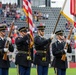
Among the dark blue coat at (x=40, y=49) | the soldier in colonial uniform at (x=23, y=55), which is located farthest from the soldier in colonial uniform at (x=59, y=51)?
the soldier in colonial uniform at (x=23, y=55)

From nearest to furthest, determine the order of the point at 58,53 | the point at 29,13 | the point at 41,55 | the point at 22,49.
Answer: the point at 22,49
the point at 29,13
the point at 58,53
the point at 41,55

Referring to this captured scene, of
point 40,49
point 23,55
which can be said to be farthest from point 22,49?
point 40,49

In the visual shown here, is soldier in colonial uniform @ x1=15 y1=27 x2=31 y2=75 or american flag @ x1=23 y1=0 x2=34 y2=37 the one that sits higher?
american flag @ x1=23 y1=0 x2=34 y2=37

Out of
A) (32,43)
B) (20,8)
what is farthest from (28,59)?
(20,8)

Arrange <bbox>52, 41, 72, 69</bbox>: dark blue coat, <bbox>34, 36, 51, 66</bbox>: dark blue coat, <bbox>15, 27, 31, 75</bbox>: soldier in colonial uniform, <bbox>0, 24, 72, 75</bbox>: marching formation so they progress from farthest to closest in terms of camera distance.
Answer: <bbox>52, 41, 72, 69</bbox>: dark blue coat < <bbox>34, 36, 51, 66</bbox>: dark blue coat < <bbox>15, 27, 31, 75</bbox>: soldier in colonial uniform < <bbox>0, 24, 72, 75</bbox>: marching formation

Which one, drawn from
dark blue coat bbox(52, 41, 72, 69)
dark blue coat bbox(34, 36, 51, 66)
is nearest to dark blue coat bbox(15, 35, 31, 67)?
dark blue coat bbox(34, 36, 51, 66)

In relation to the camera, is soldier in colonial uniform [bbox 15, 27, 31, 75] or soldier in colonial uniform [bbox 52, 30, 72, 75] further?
soldier in colonial uniform [bbox 52, 30, 72, 75]

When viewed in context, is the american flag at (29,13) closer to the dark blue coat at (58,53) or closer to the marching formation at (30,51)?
the marching formation at (30,51)

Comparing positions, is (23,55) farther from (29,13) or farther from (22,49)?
(29,13)

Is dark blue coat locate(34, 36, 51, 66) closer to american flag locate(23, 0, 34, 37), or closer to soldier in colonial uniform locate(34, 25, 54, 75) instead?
soldier in colonial uniform locate(34, 25, 54, 75)

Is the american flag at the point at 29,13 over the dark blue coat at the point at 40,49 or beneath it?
over

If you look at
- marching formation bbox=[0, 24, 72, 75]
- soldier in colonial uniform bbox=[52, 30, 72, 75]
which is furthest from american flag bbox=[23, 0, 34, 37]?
soldier in colonial uniform bbox=[52, 30, 72, 75]

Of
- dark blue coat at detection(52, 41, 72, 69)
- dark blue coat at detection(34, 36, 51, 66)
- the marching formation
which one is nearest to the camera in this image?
the marching formation

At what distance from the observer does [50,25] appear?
2833cm
